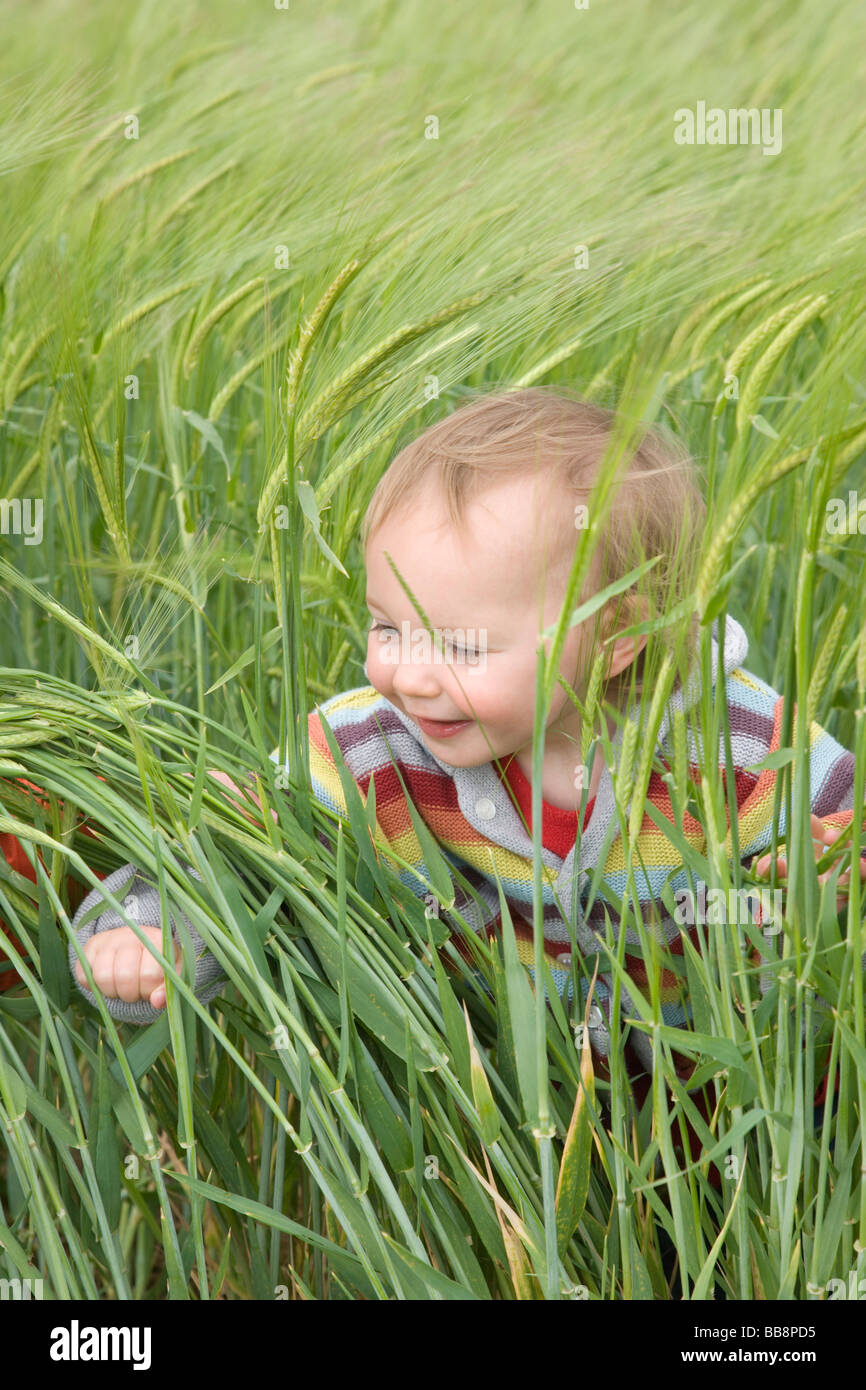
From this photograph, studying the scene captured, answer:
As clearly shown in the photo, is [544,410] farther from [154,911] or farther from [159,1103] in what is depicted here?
[159,1103]

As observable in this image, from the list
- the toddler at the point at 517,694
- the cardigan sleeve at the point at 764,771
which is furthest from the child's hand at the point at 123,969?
the cardigan sleeve at the point at 764,771

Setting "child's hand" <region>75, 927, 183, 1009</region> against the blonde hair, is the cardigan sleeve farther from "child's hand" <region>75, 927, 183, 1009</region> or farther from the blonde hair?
"child's hand" <region>75, 927, 183, 1009</region>

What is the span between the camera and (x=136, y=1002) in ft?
2.31

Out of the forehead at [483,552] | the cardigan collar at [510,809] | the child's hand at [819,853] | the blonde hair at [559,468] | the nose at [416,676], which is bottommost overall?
the child's hand at [819,853]

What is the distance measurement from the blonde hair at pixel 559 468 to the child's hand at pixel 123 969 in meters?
0.29

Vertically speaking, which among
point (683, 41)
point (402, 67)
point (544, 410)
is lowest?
point (544, 410)

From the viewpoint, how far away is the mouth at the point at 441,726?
0.76 metres

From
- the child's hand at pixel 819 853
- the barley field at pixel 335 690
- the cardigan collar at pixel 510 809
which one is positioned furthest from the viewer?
the cardigan collar at pixel 510 809

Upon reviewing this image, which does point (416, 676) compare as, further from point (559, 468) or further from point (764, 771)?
point (764, 771)

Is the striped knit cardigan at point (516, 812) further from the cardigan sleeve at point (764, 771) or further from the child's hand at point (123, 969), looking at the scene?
the child's hand at point (123, 969)

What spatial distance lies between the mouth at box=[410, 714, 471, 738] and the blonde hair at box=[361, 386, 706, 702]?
0.10 metres

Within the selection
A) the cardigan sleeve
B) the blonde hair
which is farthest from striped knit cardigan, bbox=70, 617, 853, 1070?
the blonde hair
